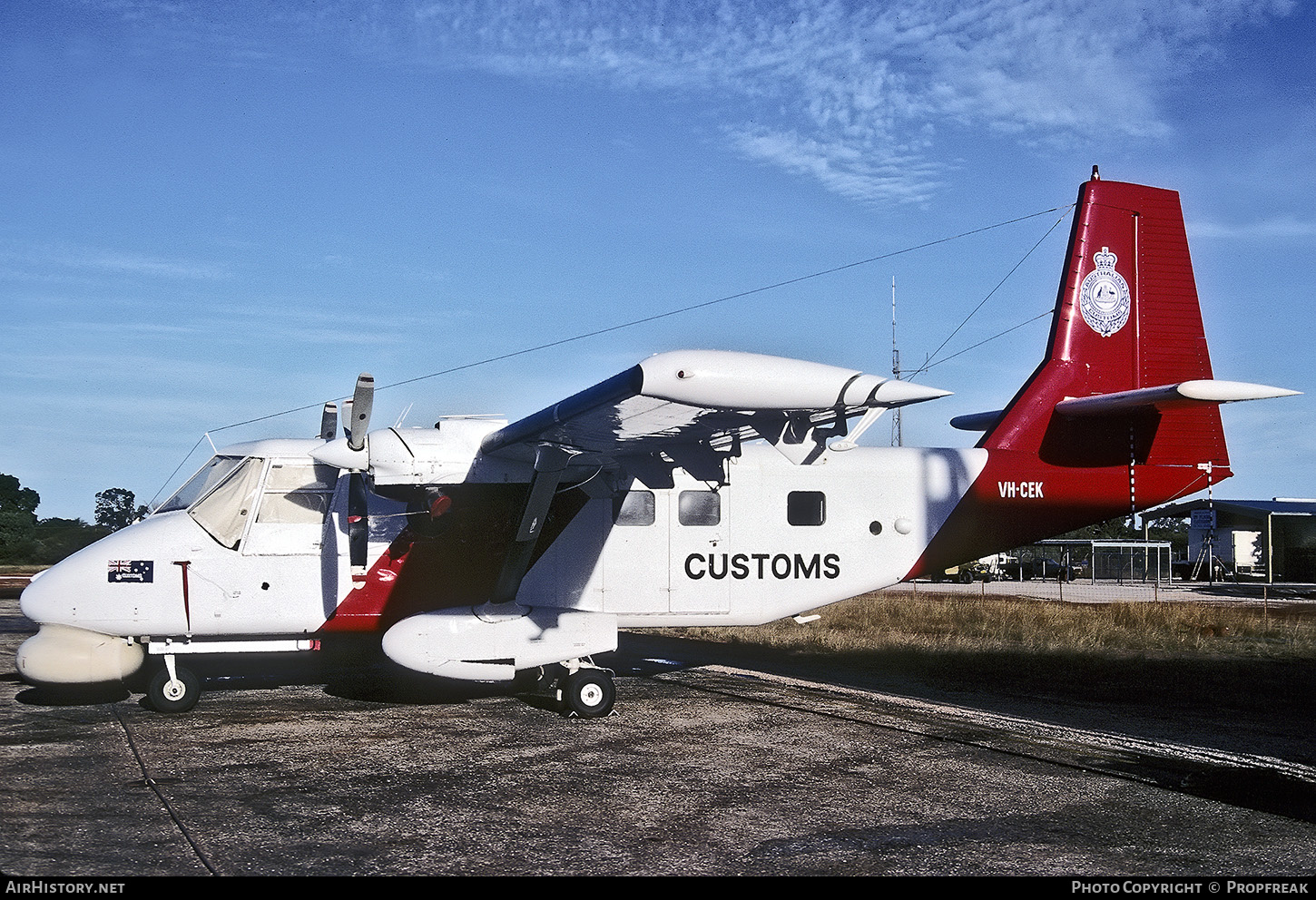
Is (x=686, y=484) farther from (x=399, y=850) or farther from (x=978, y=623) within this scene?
(x=978, y=623)

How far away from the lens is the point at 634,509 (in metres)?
11.8

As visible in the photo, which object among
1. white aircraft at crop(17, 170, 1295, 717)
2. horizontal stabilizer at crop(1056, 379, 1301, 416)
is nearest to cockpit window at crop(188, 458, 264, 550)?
white aircraft at crop(17, 170, 1295, 717)

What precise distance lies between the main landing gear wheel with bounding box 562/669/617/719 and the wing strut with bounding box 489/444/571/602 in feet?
3.53

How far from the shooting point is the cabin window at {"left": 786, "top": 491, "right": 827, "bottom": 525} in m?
12.2

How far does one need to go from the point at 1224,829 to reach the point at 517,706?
6897mm

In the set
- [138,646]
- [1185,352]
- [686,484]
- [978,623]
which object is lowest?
[978,623]

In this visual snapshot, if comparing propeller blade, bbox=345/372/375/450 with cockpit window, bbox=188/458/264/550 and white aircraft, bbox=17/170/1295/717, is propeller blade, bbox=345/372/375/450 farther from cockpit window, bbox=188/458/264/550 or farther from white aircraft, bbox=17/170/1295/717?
cockpit window, bbox=188/458/264/550

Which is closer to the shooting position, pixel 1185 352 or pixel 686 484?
pixel 686 484

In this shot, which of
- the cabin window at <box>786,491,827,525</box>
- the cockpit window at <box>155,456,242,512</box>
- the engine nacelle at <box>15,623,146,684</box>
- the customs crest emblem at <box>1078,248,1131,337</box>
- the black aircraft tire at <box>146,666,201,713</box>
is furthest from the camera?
the customs crest emblem at <box>1078,248,1131,337</box>

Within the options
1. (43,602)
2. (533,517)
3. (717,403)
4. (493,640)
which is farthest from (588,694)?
(43,602)

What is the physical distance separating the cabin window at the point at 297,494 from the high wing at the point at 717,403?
9.45 feet

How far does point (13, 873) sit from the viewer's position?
5320 mm

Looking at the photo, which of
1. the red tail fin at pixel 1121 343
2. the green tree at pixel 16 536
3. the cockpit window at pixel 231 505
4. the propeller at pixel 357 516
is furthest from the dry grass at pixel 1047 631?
the green tree at pixel 16 536

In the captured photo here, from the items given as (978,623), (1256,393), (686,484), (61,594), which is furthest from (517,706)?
(978,623)
